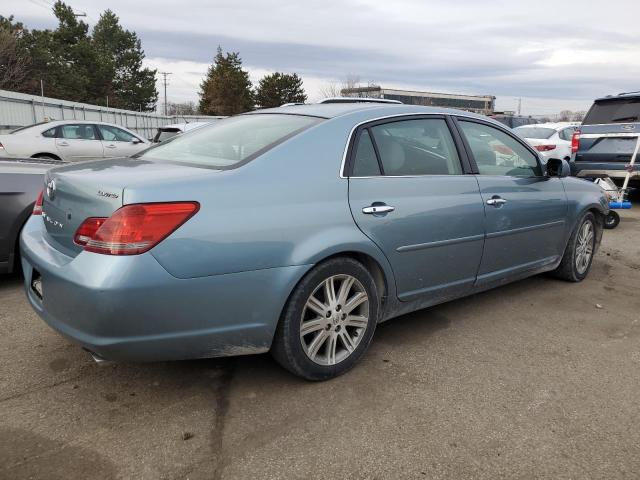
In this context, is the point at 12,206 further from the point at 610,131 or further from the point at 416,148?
the point at 610,131

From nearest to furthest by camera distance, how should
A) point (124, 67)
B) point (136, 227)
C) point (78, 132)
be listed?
1. point (136, 227)
2. point (78, 132)
3. point (124, 67)

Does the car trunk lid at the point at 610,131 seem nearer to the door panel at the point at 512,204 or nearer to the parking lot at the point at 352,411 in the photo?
the door panel at the point at 512,204

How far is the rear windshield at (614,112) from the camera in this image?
9000 mm

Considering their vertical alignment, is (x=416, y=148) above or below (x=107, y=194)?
above

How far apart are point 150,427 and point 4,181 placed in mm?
2956

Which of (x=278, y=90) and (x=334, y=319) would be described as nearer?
(x=334, y=319)

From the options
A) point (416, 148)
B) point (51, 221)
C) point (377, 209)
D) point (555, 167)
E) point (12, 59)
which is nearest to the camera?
point (51, 221)

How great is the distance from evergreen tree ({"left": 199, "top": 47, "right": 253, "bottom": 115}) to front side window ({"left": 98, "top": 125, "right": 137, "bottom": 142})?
149 ft

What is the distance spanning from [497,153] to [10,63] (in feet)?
131

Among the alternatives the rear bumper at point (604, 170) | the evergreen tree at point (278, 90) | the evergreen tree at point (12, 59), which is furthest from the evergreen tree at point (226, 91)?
the rear bumper at point (604, 170)

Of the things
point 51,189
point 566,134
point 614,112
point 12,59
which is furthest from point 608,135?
point 12,59

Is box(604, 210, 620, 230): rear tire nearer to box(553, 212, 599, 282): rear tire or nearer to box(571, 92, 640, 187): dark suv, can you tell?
box(571, 92, 640, 187): dark suv

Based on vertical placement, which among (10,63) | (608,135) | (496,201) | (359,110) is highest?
(10,63)

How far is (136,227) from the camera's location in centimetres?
233
